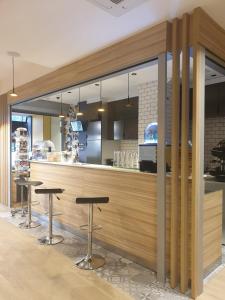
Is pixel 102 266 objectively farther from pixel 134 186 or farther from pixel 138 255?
pixel 134 186

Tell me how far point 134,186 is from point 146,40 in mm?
1696

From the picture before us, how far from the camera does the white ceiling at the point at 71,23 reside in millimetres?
2275

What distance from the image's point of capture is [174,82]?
2.44m

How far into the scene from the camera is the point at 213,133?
4.68 meters

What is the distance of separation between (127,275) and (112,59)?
2.62 metres

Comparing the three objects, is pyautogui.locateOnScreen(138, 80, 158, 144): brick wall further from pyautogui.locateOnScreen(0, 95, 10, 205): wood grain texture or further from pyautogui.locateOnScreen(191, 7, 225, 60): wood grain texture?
pyautogui.locateOnScreen(0, 95, 10, 205): wood grain texture

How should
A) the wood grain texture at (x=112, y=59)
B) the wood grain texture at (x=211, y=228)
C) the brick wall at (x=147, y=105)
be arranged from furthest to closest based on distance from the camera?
1. the brick wall at (x=147, y=105)
2. the wood grain texture at (x=211, y=228)
3. the wood grain texture at (x=112, y=59)

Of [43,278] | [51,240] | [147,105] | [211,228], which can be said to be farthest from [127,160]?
[147,105]

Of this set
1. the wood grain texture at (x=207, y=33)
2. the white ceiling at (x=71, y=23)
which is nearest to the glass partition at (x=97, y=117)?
the white ceiling at (x=71, y=23)

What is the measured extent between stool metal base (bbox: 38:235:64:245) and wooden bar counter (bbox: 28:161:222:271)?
295mm

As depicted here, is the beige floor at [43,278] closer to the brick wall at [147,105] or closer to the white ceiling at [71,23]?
the white ceiling at [71,23]

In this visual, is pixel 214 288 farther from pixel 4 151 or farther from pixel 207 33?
pixel 4 151

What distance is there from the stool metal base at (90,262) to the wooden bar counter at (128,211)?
30 centimetres

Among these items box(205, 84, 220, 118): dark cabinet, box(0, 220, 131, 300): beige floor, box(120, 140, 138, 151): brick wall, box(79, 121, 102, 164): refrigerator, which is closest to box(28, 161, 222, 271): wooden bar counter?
box(0, 220, 131, 300): beige floor
